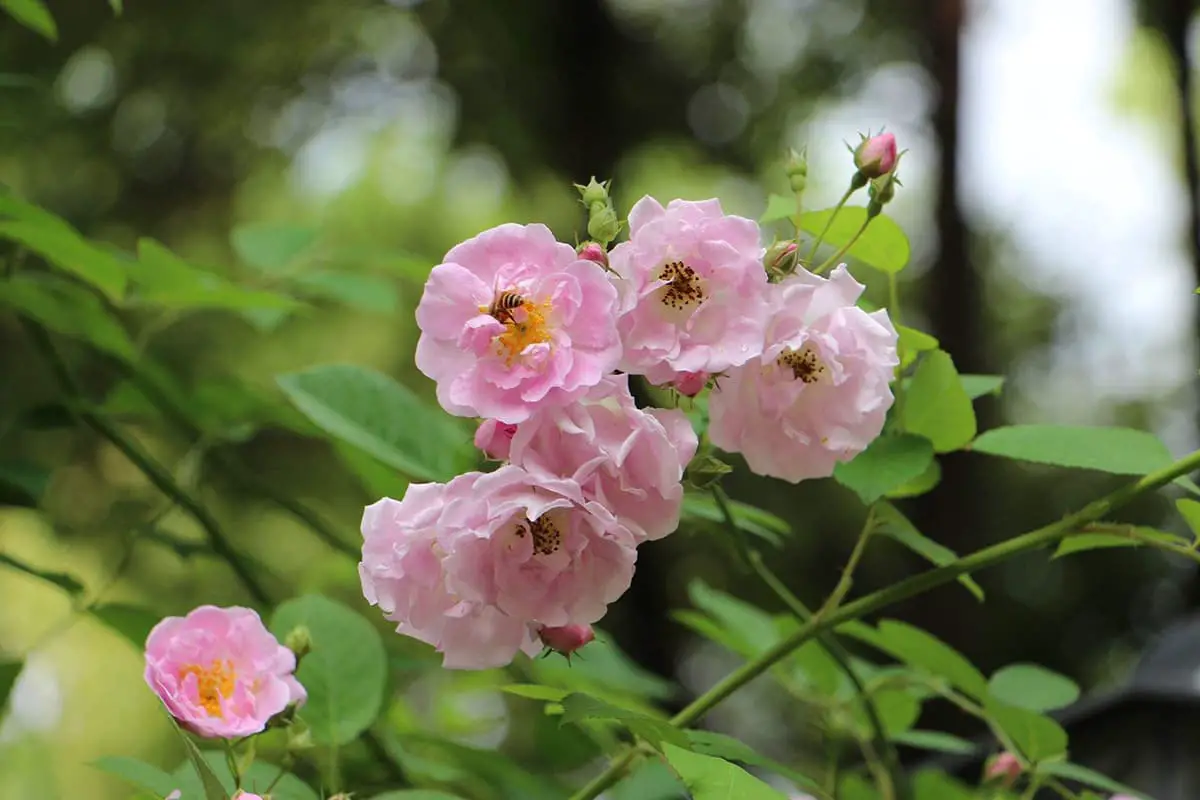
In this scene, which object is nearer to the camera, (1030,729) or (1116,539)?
(1116,539)

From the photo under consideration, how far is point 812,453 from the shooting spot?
0.47 m

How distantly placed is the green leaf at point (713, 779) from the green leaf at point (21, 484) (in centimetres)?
57

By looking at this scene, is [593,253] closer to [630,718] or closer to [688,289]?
[688,289]

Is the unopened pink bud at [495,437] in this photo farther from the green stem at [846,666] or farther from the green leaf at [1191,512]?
the green leaf at [1191,512]

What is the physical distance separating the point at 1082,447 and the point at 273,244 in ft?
2.44

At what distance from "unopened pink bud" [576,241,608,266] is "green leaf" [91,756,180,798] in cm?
28

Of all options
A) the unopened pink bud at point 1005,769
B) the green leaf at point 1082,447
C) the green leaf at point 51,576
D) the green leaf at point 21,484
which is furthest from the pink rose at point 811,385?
the green leaf at point 21,484

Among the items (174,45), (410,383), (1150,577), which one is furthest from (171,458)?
(1150,577)

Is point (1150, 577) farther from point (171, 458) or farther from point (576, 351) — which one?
point (576, 351)

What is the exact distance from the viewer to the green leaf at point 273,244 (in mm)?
1007

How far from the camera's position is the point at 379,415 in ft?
2.11

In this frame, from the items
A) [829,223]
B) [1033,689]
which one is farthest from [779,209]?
[1033,689]

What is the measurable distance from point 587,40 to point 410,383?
→ 116 centimetres

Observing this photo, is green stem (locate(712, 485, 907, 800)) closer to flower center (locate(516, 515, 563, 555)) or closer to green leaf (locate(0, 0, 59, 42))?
flower center (locate(516, 515, 563, 555))
